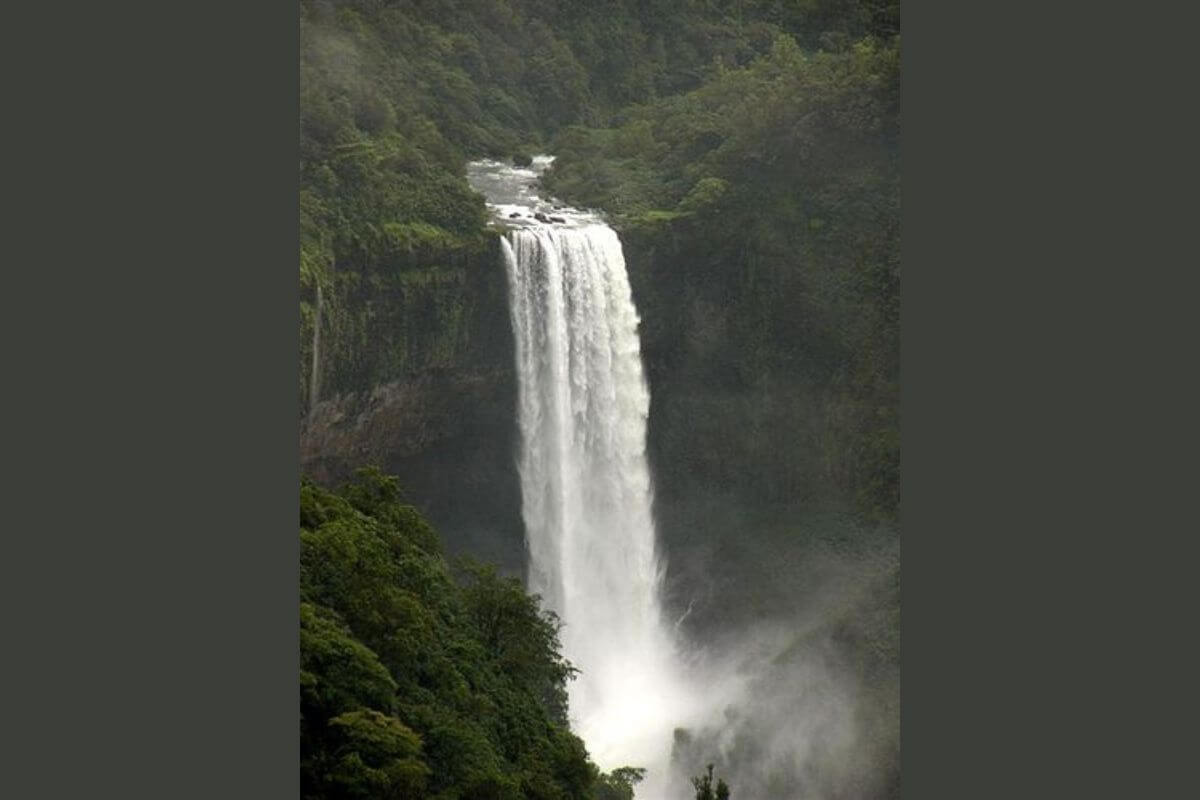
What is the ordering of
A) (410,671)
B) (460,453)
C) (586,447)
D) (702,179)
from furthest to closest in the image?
(702,179) → (586,447) → (460,453) → (410,671)

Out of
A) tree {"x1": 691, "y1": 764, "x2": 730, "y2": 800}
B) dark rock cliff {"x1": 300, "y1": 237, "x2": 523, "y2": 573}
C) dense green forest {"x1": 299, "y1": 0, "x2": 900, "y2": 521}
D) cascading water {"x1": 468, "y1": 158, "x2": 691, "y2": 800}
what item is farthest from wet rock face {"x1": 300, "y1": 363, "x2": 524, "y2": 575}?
tree {"x1": 691, "y1": 764, "x2": 730, "y2": 800}

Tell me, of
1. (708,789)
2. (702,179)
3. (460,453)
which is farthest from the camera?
(702,179)

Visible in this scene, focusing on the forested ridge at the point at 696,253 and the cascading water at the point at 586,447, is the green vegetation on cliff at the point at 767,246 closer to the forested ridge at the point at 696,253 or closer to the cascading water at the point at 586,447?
the forested ridge at the point at 696,253

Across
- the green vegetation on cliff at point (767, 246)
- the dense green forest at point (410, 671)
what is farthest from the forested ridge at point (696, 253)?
the dense green forest at point (410, 671)

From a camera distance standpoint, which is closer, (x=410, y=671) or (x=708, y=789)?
(x=410, y=671)

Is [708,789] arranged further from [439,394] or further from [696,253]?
[696,253]

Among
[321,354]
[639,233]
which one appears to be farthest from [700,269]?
[321,354]

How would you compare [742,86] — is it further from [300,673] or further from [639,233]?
[300,673]

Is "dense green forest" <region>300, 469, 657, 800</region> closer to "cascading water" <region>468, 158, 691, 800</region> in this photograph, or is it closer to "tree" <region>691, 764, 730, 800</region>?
"tree" <region>691, 764, 730, 800</region>

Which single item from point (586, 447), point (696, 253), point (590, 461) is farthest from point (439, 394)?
point (696, 253)
